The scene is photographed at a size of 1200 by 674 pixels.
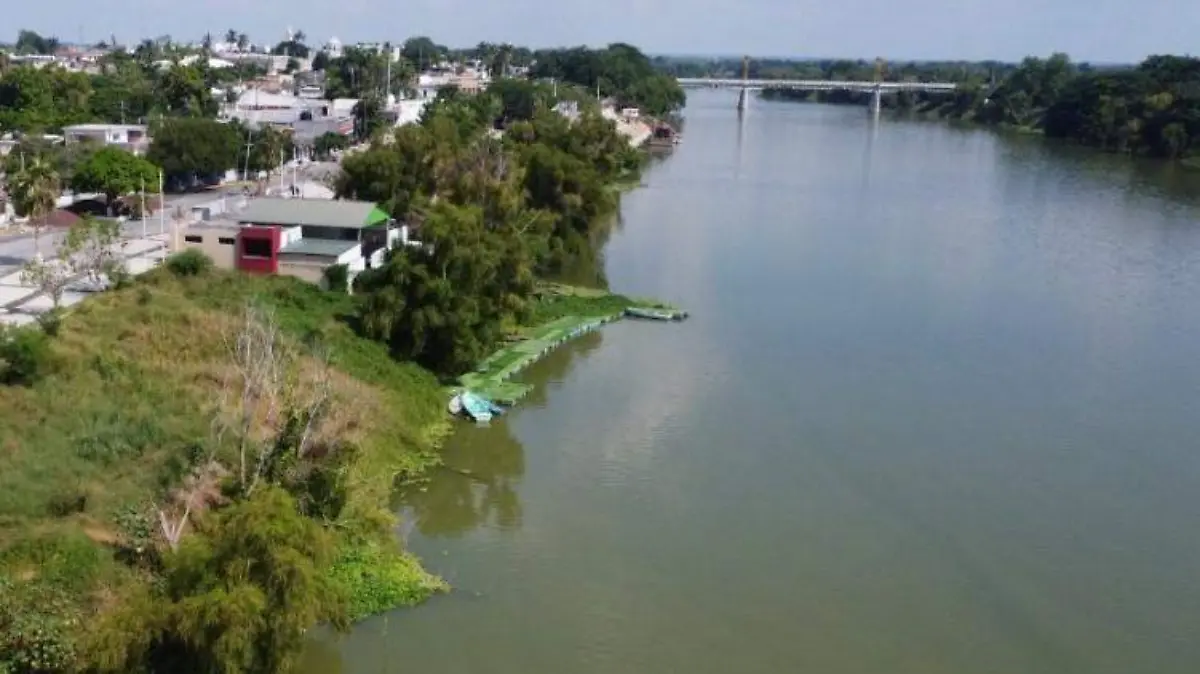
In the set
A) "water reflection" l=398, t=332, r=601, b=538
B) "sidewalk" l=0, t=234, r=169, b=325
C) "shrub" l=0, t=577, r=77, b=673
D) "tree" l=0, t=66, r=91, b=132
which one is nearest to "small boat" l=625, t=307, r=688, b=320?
"water reflection" l=398, t=332, r=601, b=538

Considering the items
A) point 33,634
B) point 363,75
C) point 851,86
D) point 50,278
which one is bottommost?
point 33,634

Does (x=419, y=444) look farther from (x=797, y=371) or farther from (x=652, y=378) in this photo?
(x=797, y=371)

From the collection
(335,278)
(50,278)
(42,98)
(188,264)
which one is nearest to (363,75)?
(42,98)

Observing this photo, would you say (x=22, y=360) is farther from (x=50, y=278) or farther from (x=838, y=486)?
(x=838, y=486)

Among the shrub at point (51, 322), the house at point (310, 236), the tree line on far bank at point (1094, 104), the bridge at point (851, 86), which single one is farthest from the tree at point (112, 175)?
the bridge at point (851, 86)

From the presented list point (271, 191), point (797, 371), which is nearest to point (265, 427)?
point (797, 371)

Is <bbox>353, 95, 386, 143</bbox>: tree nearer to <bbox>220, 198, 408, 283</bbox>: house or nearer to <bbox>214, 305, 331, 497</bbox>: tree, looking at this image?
<bbox>220, 198, 408, 283</bbox>: house
